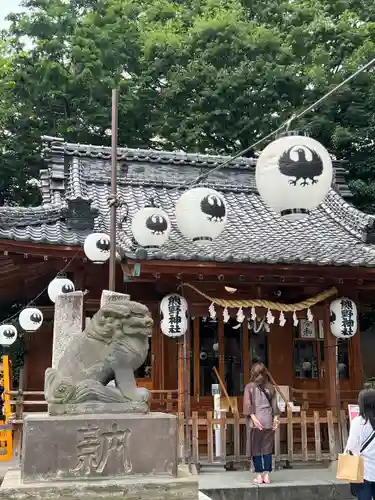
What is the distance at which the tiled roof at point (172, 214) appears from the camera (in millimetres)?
9555

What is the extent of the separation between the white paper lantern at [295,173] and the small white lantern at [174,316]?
12.4 ft

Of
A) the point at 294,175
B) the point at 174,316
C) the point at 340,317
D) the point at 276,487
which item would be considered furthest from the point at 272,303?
the point at 294,175

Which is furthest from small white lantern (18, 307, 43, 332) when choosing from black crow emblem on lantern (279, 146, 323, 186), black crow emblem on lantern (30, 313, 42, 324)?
black crow emblem on lantern (279, 146, 323, 186)

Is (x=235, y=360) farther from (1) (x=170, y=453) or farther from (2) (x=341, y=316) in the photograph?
(1) (x=170, y=453)

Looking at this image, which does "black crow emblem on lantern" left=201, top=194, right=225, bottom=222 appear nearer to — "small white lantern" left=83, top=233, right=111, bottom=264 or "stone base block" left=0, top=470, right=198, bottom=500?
"small white lantern" left=83, top=233, right=111, bottom=264

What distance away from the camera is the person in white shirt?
5516 millimetres

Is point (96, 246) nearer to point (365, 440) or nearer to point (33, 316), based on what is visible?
point (33, 316)

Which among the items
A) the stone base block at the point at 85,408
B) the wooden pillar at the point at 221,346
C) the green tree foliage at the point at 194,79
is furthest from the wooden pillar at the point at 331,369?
the green tree foliage at the point at 194,79

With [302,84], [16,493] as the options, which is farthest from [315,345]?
[302,84]

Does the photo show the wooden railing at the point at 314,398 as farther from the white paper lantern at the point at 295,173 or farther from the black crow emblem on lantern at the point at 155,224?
the white paper lantern at the point at 295,173

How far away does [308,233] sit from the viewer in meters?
12.4

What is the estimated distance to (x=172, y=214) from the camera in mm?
12766

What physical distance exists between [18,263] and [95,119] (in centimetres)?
1169

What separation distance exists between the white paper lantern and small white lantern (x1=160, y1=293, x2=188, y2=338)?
3765 mm
